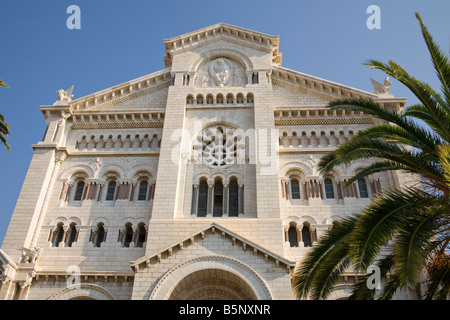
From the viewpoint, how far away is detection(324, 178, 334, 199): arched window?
22641 mm

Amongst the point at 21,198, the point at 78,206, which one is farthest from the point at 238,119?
the point at 21,198

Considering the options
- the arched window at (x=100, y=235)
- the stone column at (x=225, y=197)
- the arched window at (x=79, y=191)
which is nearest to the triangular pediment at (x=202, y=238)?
the stone column at (x=225, y=197)

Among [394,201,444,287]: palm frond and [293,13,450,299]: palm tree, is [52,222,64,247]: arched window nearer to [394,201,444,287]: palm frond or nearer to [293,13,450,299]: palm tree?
[293,13,450,299]: palm tree

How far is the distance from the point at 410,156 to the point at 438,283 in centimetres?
387

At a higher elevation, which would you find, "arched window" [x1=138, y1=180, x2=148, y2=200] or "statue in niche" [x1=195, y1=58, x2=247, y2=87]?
"statue in niche" [x1=195, y1=58, x2=247, y2=87]

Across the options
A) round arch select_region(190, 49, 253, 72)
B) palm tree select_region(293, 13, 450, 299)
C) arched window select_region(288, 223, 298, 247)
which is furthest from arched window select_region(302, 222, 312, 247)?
round arch select_region(190, 49, 253, 72)

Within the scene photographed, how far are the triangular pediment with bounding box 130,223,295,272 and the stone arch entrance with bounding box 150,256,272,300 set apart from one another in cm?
78

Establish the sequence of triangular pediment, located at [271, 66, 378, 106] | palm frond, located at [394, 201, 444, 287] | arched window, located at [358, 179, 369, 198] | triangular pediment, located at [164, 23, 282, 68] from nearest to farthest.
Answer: palm frond, located at [394, 201, 444, 287] < arched window, located at [358, 179, 369, 198] < triangular pediment, located at [271, 66, 378, 106] < triangular pediment, located at [164, 23, 282, 68]

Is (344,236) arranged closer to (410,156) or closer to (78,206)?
(410,156)

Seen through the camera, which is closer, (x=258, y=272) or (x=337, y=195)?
(x=258, y=272)

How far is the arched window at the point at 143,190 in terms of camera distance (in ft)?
76.2

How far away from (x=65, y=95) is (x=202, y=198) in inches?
443

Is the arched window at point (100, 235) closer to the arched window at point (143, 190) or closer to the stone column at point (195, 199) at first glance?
the arched window at point (143, 190)

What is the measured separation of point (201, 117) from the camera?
82.0 feet
